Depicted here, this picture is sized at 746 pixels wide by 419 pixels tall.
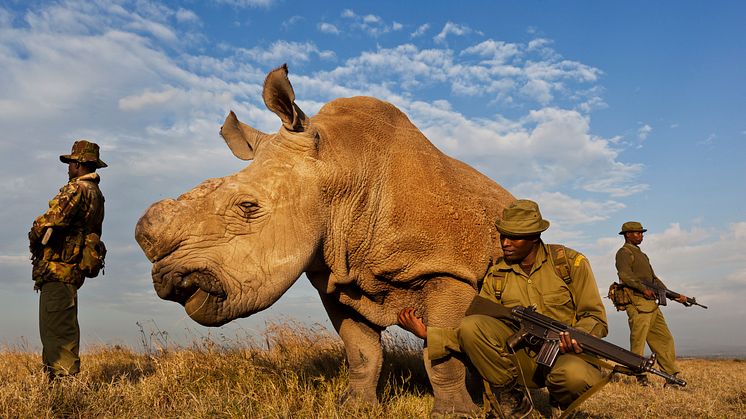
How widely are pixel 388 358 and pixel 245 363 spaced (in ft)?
6.60

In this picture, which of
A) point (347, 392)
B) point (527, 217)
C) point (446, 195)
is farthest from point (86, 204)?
point (527, 217)

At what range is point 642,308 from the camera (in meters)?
11.8

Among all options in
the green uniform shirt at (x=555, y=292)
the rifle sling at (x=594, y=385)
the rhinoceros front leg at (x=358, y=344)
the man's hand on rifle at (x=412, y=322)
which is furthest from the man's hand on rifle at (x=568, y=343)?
the rhinoceros front leg at (x=358, y=344)

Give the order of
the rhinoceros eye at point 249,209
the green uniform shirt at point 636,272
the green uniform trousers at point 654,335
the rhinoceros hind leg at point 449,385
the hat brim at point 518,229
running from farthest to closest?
the green uniform shirt at point 636,272, the green uniform trousers at point 654,335, the rhinoceros hind leg at point 449,385, the hat brim at point 518,229, the rhinoceros eye at point 249,209

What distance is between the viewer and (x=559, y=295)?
4.96 metres

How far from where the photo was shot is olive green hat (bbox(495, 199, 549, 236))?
484 centimetres

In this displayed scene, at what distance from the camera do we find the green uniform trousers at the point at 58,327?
268 inches

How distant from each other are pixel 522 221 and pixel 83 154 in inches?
Answer: 208

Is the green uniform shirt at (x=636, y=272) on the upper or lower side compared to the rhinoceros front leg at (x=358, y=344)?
upper

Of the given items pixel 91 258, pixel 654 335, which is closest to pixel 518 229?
pixel 91 258

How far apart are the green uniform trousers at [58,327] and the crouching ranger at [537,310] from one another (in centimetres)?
415

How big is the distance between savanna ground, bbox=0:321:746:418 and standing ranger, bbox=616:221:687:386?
2321mm

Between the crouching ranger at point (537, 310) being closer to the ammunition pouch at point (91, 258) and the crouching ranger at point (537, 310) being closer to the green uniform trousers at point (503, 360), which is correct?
the green uniform trousers at point (503, 360)

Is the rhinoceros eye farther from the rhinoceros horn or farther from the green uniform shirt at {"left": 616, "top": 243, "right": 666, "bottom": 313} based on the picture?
the green uniform shirt at {"left": 616, "top": 243, "right": 666, "bottom": 313}
